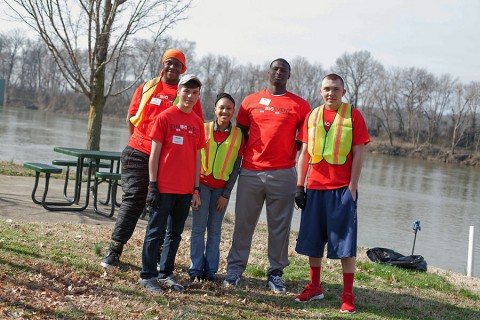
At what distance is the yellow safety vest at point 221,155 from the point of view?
5.77 metres

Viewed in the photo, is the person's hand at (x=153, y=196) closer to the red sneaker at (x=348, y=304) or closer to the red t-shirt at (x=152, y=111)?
the red t-shirt at (x=152, y=111)

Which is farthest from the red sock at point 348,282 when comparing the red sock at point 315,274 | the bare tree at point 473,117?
the bare tree at point 473,117

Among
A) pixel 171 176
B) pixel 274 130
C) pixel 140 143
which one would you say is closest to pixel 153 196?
pixel 171 176

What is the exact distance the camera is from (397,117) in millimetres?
74250

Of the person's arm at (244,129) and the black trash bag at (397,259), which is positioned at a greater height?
the person's arm at (244,129)

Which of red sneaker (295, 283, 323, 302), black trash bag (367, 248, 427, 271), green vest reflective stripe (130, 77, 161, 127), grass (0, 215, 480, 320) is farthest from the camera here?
black trash bag (367, 248, 427, 271)

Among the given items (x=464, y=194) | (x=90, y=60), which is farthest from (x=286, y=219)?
(x=464, y=194)

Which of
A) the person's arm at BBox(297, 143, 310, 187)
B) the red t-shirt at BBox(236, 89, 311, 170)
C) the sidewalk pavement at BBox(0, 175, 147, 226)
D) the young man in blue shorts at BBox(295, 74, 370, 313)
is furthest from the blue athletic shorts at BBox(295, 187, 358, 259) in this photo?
the sidewalk pavement at BBox(0, 175, 147, 226)

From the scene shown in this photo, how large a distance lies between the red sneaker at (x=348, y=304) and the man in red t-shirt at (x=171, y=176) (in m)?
1.43

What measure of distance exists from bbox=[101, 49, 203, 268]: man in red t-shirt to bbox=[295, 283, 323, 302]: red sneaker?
1.69 metres

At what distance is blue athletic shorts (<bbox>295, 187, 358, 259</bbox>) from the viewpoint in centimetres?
530

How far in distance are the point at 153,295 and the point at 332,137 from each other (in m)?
2.02

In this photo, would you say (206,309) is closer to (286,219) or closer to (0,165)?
(286,219)

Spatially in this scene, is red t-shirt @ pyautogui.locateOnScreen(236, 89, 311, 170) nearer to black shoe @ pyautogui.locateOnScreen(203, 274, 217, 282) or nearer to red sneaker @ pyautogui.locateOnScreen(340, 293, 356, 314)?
black shoe @ pyautogui.locateOnScreen(203, 274, 217, 282)
